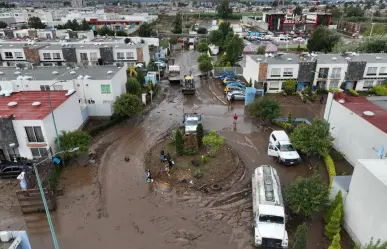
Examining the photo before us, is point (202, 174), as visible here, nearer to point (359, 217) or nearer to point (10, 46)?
point (359, 217)

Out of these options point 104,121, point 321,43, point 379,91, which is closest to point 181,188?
point 104,121

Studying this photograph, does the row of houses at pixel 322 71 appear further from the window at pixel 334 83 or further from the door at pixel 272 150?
the door at pixel 272 150

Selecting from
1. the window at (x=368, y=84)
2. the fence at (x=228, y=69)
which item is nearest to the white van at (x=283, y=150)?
the window at (x=368, y=84)

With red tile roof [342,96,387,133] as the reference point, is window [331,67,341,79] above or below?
below

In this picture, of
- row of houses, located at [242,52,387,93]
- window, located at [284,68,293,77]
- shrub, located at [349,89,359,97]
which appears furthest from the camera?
window, located at [284,68,293,77]

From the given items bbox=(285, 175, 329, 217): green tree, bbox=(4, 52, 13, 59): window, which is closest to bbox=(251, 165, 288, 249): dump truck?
bbox=(285, 175, 329, 217): green tree

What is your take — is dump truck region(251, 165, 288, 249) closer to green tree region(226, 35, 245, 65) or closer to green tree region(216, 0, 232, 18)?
green tree region(226, 35, 245, 65)
